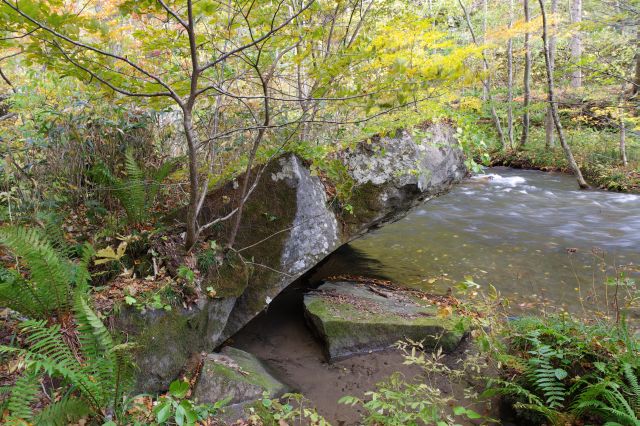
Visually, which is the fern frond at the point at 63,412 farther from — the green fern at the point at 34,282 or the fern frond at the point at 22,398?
the green fern at the point at 34,282

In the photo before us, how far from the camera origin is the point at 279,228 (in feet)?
14.7

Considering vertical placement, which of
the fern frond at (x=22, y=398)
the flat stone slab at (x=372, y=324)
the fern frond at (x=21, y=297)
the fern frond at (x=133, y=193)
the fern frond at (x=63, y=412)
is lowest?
the flat stone slab at (x=372, y=324)

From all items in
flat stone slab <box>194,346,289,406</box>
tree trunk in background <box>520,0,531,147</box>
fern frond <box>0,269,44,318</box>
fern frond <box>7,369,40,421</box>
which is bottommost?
flat stone slab <box>194,346,289,406</box>

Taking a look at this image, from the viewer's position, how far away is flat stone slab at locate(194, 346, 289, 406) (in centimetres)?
328

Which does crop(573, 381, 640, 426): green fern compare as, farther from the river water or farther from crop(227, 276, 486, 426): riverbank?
the river water

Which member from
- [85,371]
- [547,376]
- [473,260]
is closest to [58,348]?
[85,371]

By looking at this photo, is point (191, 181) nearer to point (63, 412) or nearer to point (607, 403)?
point (63, 412)

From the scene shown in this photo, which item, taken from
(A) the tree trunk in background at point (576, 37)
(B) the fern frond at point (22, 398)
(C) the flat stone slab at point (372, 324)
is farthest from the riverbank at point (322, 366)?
(A) the tree trunk in background at point (576, 37)

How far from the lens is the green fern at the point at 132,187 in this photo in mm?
3805

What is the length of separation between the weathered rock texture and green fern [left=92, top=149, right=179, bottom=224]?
0.57m

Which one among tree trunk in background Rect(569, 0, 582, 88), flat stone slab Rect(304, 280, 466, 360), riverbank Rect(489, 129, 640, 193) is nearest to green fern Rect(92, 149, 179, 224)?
flat stone slab Rect(304, 280, 466, 360)

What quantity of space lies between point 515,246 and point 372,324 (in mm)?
4277

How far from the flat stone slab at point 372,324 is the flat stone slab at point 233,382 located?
33.5 inches

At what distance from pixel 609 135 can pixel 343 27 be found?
13.5 metres
